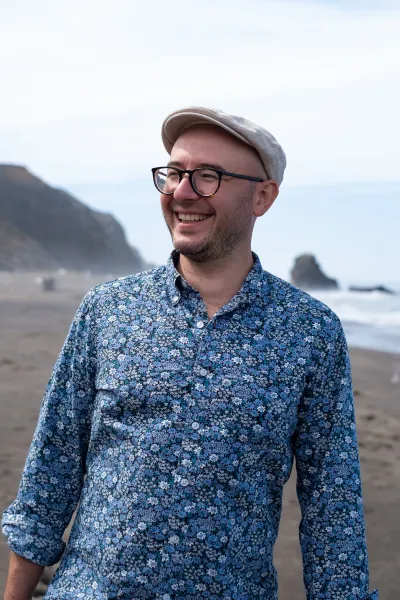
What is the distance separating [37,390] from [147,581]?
674cm

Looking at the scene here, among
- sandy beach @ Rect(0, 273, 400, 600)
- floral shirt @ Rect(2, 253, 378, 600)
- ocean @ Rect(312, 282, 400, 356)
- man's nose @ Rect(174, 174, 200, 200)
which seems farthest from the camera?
ocean @ Rect(312, 282, 400, 356)

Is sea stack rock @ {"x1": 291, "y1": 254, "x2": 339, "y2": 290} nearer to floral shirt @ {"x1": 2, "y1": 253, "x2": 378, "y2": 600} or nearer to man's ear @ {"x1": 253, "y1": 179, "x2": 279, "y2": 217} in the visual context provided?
man's ear @ {"x1": 253, "y1": 179, "x2": 279, "y2": 217}

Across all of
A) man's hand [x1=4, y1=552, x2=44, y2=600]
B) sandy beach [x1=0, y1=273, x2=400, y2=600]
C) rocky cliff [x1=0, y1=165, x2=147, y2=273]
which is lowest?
sandy beach [x1=0, y1=273, x2=400, y2=600]

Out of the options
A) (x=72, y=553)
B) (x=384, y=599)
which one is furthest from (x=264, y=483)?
(x=384, y=599)

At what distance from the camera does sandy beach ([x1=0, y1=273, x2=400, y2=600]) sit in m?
4.61

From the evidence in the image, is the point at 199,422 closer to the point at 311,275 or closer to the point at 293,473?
the point at 293,473

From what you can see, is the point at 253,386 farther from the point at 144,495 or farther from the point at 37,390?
the point at 37,390

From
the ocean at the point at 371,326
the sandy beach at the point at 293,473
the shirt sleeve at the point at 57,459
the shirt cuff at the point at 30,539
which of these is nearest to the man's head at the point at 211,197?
→ the shirt sleeve at the point at 57,459

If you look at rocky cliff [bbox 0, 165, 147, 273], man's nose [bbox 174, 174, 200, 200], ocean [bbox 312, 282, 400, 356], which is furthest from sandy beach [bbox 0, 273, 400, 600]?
rocky cliff [bbox 0, 165, 147, 273]

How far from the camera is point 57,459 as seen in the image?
232 centimetres

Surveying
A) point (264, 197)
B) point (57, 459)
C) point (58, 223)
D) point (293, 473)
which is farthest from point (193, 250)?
point (58, 223)

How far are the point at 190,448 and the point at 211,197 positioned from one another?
0.68 m

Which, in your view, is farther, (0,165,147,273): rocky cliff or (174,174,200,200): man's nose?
(0,165,147,273): rocky cliff

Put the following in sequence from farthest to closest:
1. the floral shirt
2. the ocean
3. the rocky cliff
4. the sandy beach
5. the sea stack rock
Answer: the rocky cliff → the sea stack rock → the ocean → the sandy beach → the floral shirt
